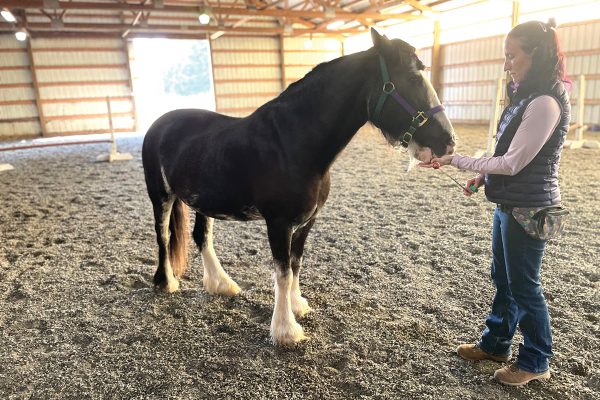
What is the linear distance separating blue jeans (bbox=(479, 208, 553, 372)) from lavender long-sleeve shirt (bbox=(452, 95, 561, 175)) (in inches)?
11.1

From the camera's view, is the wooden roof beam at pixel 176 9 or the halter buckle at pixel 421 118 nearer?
the halter buckle at pixel 421 118

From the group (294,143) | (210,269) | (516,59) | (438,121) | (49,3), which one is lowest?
(210,269)

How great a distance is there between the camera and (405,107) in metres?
1.97

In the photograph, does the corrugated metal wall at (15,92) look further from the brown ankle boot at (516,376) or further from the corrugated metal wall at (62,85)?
the brown ankle boot at (516,376)

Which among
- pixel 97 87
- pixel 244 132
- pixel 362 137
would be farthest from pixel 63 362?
pixel 97 87

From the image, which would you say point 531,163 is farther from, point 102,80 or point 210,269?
point 102,80

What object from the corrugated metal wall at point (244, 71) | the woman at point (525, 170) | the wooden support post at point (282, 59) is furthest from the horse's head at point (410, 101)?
the wooden support post at point (282, 59)

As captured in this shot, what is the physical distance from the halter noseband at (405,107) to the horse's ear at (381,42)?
43 mm

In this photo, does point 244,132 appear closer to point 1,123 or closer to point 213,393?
point 213,393

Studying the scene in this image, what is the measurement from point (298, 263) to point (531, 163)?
60.6 inches

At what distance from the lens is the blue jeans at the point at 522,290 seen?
1805 millimetres

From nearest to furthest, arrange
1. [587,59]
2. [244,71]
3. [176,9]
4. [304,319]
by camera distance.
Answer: [304,319], [587,59], [176,9], [244,71]

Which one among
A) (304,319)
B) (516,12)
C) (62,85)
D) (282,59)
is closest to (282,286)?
(304,319)

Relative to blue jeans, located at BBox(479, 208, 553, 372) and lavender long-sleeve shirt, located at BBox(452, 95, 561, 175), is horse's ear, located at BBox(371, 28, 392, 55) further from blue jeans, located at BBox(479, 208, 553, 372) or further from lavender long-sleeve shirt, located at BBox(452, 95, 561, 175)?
blue jeans, located at BBox(479, 208, 553, 372)
